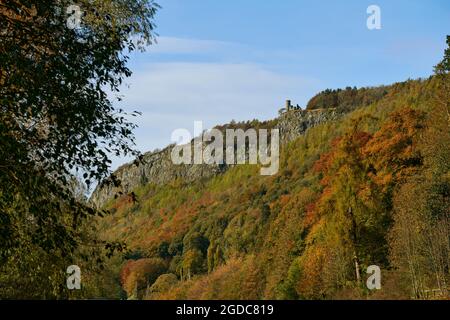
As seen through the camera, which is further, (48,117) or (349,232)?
(349,232)

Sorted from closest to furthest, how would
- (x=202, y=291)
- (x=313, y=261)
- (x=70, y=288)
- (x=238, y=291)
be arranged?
1. (x=70, y=288)
2. (x=313, y=261)
3. (x=238, y=291)
4. (x=202, y=291)

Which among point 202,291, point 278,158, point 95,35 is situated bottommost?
point 202,291

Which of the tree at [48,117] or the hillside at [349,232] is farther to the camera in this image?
the hillside at [349,232]

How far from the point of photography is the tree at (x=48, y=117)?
8961mm

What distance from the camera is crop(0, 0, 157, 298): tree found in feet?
29.4

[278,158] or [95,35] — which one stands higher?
[278,158]

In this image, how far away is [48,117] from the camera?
986 cm

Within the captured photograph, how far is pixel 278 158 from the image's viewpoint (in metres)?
196

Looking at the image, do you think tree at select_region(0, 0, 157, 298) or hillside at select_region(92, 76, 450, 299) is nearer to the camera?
tree at select_region(0, 0, 157, 298)

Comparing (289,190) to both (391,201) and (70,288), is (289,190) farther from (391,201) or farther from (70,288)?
(70,288)
